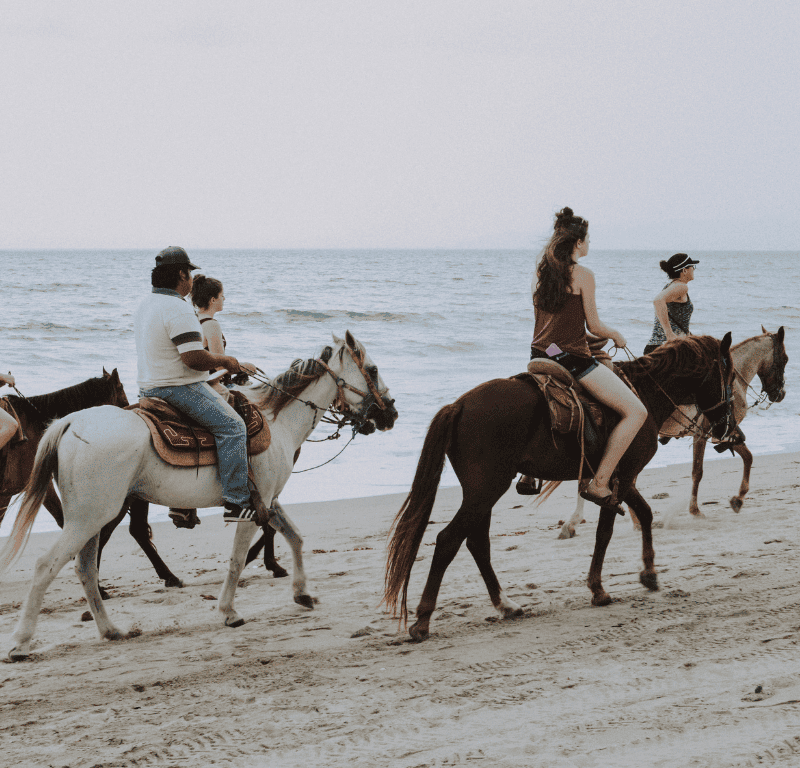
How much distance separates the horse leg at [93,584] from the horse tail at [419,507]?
1.73 m

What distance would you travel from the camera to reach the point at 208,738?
354 centimetres

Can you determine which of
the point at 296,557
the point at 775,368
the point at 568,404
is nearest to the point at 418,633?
the point at 296,557

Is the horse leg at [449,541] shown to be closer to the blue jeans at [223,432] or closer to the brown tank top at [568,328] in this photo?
the brown tank top at [568,328]

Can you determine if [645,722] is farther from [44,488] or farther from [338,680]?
[44,488]

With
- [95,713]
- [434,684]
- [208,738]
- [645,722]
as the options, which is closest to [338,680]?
[434,684]

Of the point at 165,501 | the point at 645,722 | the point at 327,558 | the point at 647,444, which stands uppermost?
the point at 647,444

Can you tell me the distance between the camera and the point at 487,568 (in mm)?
5051

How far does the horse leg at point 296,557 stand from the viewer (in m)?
5.51

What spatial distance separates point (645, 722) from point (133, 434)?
3.03 meters

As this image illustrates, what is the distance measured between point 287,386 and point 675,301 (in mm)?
4359

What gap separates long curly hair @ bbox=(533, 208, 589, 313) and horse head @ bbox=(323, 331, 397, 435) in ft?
4.16

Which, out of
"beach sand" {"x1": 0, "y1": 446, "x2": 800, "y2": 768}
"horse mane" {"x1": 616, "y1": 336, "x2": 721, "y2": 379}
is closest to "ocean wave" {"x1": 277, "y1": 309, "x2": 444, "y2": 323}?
"beach sand" {"x1": 0, "y1": 446, "x2": 800, "y2": 768}

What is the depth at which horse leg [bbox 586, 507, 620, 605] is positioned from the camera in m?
5.22

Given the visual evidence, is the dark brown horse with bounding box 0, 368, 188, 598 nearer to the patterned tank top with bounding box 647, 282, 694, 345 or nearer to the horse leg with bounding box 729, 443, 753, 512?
the patterned tank top with bounding box 647, 282, 694, 345
